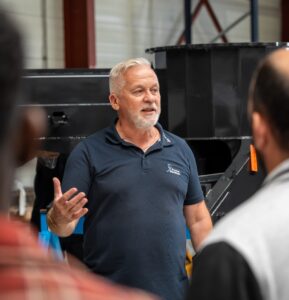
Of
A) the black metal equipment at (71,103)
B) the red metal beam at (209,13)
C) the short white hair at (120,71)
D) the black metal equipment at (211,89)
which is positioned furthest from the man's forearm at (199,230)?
the red metal beam at (209,13)

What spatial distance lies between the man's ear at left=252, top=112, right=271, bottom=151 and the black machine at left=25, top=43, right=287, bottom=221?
2156 mm

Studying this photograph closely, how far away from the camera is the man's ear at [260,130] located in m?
1.12

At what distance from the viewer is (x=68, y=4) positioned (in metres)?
7.54

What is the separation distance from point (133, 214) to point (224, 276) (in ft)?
3.82

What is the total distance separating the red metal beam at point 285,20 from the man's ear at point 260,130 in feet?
27.7

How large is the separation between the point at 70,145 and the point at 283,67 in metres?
2.29

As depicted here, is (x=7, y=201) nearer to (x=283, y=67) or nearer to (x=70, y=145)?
(x=283, y=67)

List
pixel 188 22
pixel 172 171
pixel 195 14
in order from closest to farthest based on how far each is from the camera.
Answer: pixel 172 171 < pixel 188 22 < pixel 195 14

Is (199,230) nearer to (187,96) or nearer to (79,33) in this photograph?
(187,96)

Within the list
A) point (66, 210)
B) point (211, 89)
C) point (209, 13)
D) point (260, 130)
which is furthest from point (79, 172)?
point (209, 13)

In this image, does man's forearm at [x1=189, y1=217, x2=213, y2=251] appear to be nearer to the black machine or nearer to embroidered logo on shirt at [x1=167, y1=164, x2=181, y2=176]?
embroidered logo on shirt at [x1=167, y1=164, x2=181, y2=176]

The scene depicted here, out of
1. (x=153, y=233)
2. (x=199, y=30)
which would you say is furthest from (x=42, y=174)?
(x=199, y=30)

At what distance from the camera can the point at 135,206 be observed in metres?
2.18

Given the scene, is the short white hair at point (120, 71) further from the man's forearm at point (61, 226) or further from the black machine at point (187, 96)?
the black machine at point (187, 96)
